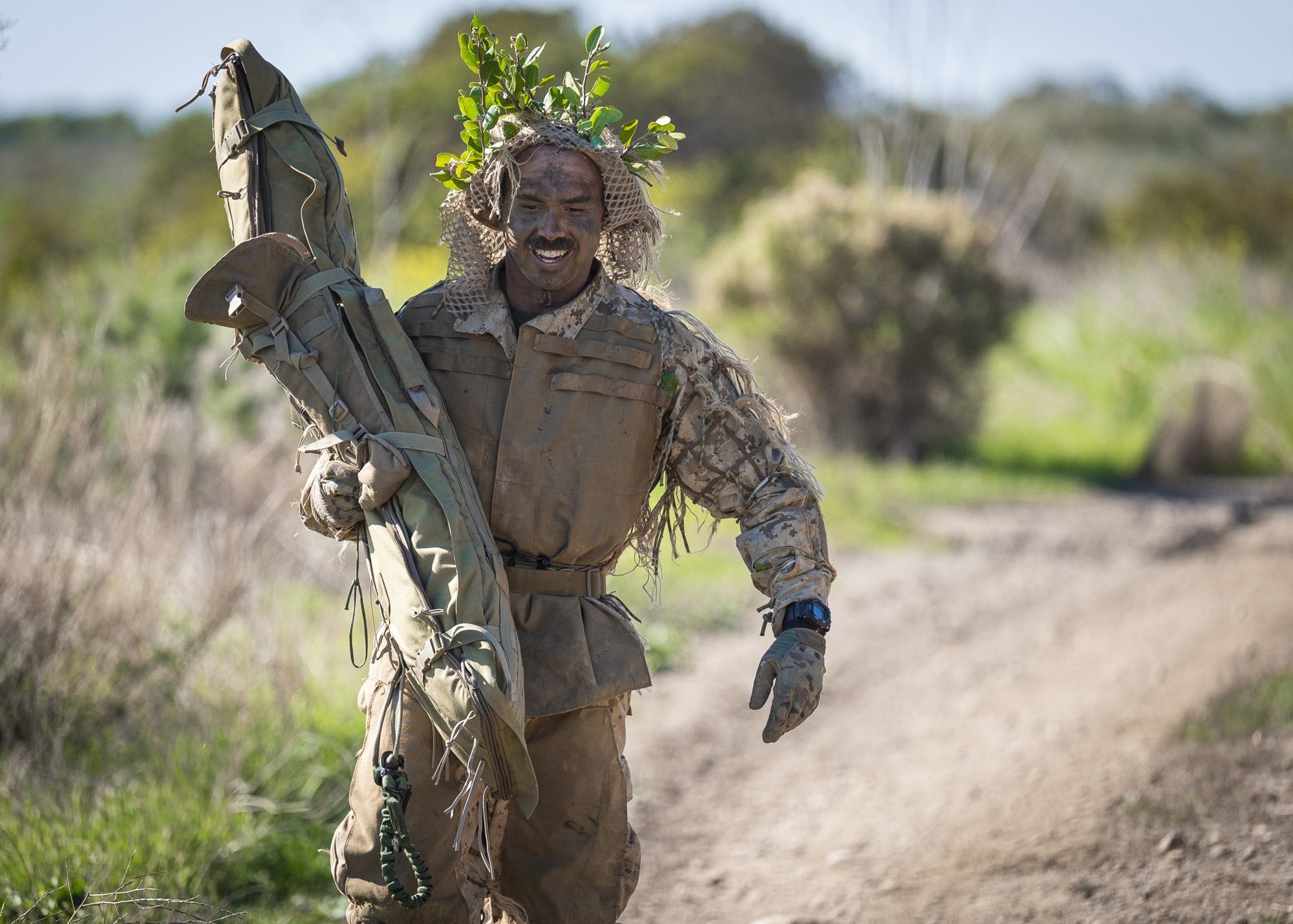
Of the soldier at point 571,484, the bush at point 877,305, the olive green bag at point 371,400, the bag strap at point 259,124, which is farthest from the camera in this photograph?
the bush at point 877,305

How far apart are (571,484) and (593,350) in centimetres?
31

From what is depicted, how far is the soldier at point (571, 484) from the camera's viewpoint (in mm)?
2787

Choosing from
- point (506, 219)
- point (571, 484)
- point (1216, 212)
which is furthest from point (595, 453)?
point (1216, 212)

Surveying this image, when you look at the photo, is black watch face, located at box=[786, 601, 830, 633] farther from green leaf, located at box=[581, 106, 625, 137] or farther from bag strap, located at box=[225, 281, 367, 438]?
green leaf, located at box=[581, 106, 625, 137]

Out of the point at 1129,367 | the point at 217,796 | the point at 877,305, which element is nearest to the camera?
the point at 217,796

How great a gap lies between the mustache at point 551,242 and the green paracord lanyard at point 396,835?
1.13 metres

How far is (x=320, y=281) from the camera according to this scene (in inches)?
111

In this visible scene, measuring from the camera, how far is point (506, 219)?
2.91 meters

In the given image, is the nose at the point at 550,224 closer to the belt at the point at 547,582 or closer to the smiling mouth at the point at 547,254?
the smiling mouth at the point at 547,254

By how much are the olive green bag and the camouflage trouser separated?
104 millimetres

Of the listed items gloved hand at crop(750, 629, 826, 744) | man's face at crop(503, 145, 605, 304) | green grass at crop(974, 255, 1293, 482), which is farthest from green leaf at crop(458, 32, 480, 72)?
green grass at crop(974, 255, 1293, 482)

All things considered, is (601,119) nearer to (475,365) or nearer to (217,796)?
(475,365)

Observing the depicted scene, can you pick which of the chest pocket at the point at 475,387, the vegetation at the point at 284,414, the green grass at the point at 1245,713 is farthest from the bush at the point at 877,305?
the chest pocket at the point at 475,387

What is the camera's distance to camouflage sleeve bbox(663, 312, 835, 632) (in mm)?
2893
